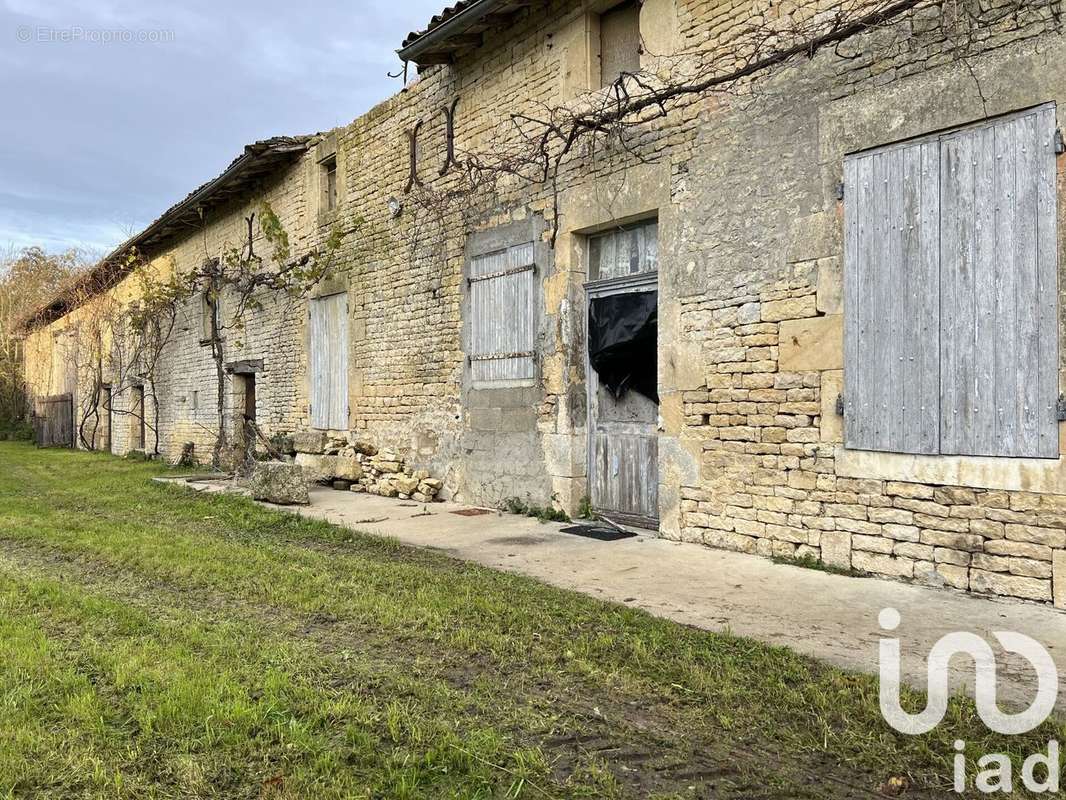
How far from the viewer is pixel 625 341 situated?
6.84m

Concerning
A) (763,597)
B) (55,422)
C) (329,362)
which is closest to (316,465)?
(329,362)

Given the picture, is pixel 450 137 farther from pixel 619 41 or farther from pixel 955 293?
pixel 955 293

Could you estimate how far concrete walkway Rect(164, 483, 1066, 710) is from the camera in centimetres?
350

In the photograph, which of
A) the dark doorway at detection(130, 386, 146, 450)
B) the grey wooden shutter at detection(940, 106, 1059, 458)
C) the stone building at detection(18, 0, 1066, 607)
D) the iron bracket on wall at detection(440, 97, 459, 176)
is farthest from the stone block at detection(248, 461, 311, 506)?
the dark doorway at detection(130, 386, 146, 450)

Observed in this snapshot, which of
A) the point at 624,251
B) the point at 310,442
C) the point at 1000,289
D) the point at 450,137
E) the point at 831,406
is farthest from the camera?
the point at 310,442

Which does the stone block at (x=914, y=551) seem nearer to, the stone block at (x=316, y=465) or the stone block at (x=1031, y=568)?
the stone block at (x=1031, y=568)

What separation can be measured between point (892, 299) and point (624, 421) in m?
2.75

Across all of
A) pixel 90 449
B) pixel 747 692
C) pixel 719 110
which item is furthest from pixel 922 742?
pixel 90 449

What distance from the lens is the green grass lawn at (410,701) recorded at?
7.59 ft

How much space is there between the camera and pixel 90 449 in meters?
21.8

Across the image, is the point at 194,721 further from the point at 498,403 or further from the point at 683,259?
the point at 498,403

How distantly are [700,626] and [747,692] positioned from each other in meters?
0.92

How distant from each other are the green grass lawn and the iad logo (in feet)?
0.21

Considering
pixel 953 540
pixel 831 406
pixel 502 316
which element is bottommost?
pixel 953 540
